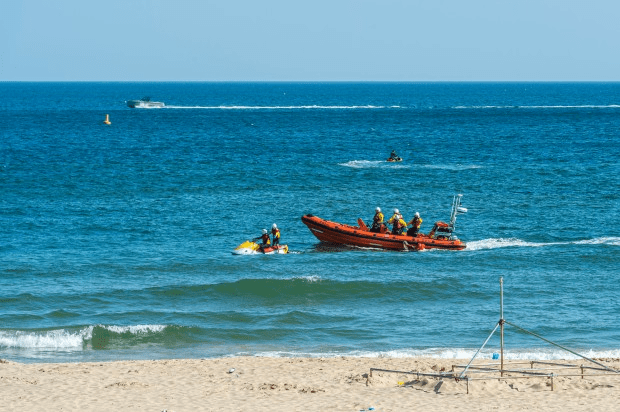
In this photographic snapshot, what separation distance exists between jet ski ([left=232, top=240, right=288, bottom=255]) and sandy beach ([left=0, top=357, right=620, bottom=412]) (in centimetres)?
1123

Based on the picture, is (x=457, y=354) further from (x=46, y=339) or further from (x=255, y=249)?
(x=255, y=249)

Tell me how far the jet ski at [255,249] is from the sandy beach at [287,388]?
36.8 feet

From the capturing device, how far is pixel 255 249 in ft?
91.0

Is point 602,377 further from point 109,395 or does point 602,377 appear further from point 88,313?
point 88,313

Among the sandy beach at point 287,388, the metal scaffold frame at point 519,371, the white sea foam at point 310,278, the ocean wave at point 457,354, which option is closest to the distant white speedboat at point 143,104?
the white sea foam at point 310,278

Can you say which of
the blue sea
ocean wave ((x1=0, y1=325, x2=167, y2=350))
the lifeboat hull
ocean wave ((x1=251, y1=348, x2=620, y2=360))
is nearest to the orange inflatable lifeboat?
the lifeboat hull

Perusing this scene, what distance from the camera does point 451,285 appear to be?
23.3 meters

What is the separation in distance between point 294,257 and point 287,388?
42.6 feet

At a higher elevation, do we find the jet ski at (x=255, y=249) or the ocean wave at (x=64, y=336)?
the jet ski at (x=255, y=249)

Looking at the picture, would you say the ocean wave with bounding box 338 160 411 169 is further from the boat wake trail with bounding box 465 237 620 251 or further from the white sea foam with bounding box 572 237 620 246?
the white sea foam with bounding box 572 237 620 246

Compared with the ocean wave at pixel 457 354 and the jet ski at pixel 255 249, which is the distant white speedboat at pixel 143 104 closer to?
the jet ski at pixel 255 249

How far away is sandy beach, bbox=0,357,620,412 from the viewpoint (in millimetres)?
13539

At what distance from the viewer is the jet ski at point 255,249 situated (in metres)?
27.6

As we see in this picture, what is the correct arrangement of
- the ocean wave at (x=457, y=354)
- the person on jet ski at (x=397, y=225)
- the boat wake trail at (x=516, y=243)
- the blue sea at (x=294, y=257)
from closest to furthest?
1. the ocean wave at (x=457, y=354)
2. the blue sea at (x=294, y=257)
3. the person on jet ski at (x=397, y=225)
4. the boat wake trail at (x=516, y=243)
